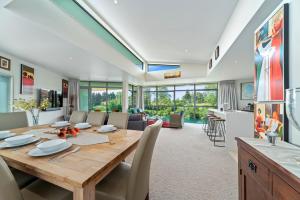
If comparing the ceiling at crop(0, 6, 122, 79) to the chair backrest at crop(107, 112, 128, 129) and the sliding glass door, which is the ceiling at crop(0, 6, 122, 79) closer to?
the sliding glass door

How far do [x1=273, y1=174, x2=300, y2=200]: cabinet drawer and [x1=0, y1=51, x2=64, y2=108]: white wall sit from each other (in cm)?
572

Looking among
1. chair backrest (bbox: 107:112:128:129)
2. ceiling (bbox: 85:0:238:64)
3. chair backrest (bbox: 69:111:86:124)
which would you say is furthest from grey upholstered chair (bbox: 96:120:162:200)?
ceiling (bbox: 85:0:238:64)

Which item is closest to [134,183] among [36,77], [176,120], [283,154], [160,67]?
[283,154]

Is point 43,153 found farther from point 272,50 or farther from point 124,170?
point 272,50

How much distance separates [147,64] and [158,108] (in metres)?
2.87

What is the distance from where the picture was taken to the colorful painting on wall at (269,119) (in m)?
1.11

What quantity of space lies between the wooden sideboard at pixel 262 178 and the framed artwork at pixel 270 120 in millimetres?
338

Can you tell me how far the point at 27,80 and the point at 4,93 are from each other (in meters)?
→ 0.76

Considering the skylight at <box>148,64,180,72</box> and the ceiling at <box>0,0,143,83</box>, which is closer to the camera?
the ceiling at <box>0,0,143,83</box>

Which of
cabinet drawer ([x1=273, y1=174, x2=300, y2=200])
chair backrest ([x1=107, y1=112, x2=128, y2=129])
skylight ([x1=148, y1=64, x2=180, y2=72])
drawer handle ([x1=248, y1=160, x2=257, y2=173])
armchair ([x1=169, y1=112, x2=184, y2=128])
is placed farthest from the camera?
skylight ([x1=148, y1=64, x2=180, y2=72])

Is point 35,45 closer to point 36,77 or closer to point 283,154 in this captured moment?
point 36,77

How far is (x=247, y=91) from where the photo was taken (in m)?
6.48

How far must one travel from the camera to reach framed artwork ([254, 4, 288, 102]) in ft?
3.54

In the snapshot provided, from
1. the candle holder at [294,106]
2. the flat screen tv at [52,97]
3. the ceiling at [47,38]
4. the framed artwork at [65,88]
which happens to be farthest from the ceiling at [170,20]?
the framed artwork at [65,88]
